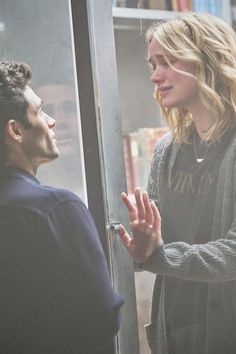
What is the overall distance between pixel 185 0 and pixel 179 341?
1.21m

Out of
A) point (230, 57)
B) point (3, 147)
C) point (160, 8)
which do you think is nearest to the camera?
point (3, 147)

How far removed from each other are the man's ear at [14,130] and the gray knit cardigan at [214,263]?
49 cm

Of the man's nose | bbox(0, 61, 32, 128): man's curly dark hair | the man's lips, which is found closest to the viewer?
bbox(0, 61, 32, 128): man's curly dark hair

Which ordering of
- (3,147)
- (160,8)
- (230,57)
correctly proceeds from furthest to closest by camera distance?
(160,8) < (230,57) < (3,147)

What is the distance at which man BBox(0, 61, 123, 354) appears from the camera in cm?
168

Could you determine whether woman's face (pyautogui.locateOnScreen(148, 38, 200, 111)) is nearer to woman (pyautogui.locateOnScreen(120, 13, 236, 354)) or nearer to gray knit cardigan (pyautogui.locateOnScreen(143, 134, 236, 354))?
woman (pyautogui.locateOnScreen(120, 13, 236, 354))

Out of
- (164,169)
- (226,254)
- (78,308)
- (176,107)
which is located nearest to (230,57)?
(176,107)

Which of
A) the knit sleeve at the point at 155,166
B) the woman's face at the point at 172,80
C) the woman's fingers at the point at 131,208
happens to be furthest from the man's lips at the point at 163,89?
→ the woman's fingers at the point at 131,208

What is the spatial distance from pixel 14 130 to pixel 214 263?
2.51ft

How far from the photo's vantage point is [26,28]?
5.84 feet

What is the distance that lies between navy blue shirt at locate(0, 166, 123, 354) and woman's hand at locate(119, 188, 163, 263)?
113 mm

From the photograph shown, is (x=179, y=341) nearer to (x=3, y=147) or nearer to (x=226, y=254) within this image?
(x=226, y=254)

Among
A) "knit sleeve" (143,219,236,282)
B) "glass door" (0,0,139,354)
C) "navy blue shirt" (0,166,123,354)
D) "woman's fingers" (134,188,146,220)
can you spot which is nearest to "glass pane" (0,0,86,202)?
"glass door" (0,0,139,354)

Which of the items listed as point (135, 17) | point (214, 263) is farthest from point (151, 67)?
point (214, 263)
